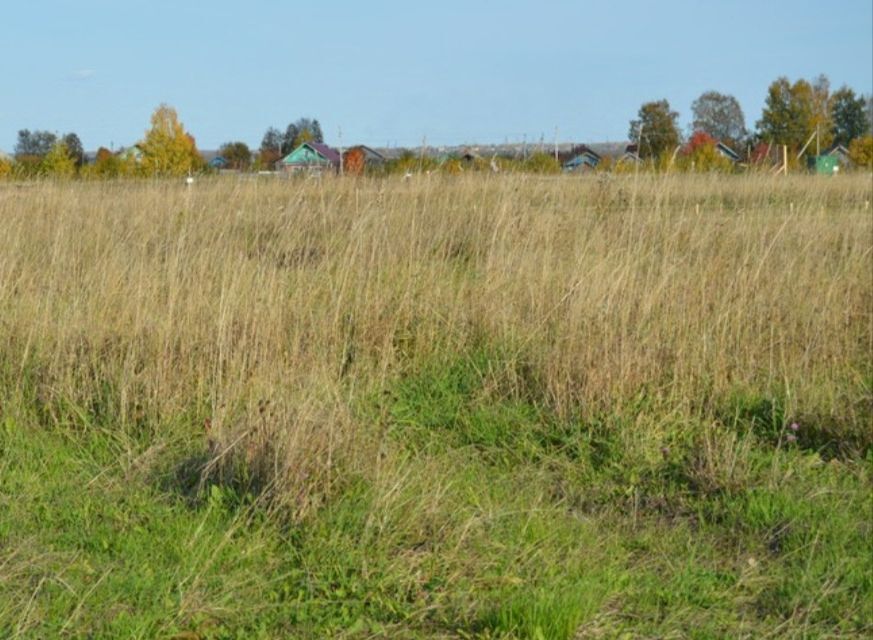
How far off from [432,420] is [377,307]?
97 centimetres

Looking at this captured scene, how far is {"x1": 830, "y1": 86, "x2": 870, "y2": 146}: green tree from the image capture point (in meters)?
65.6

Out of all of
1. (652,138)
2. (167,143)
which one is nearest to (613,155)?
(652,138)

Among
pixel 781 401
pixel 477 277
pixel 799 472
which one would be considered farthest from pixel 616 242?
pixel 799 472

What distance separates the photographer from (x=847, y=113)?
6706 cm

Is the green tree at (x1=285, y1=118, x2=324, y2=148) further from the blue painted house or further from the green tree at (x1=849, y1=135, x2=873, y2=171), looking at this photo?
the green tree at (x1=849, y1=135, x2=873, y2=171)

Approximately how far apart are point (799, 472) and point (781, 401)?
801mm

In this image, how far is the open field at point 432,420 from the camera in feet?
12.3

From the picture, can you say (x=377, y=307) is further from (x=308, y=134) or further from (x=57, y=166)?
(x=308, y=134)

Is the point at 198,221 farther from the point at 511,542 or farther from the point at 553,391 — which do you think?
the point at 511,542

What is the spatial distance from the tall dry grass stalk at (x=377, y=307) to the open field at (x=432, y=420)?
0.9 inches

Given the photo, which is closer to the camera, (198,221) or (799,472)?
(799,472)

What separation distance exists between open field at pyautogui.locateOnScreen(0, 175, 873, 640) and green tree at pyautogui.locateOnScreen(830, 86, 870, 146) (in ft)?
201

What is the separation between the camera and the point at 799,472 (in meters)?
5.08

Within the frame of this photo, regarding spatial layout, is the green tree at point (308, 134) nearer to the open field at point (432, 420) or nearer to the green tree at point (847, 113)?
the open field at point (432, 420)
